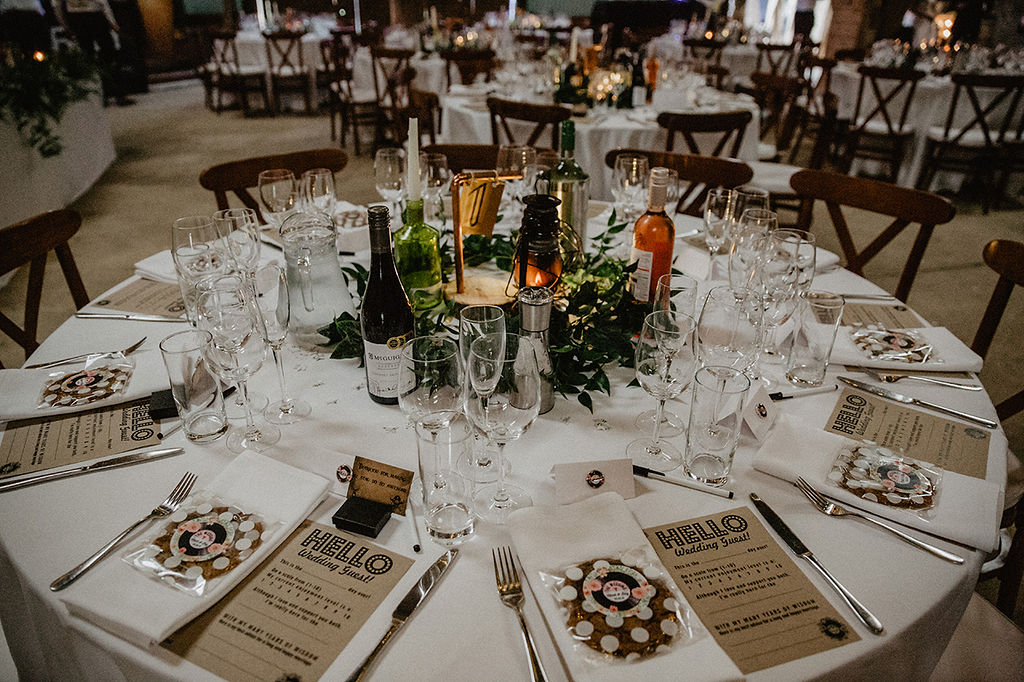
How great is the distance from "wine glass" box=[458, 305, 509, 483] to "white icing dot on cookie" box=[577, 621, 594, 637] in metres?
0.30

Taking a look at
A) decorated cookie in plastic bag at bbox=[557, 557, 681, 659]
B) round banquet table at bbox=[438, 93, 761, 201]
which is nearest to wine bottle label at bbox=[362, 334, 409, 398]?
decorated cookie in plastic bag at bbox=[557, 557, 681, 659]

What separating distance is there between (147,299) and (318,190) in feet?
1.70

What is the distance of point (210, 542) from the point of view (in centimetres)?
86

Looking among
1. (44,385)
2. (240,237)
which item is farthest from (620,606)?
(240,237)

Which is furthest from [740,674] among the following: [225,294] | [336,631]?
[225,294]

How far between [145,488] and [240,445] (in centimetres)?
15

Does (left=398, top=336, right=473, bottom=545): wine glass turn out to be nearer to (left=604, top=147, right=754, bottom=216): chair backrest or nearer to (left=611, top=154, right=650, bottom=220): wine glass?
(left=611, top=154, right=650, bottom=220): wine glass

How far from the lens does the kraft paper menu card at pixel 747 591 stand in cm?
75

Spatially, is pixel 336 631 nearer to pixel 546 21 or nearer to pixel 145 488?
pixel 145 488

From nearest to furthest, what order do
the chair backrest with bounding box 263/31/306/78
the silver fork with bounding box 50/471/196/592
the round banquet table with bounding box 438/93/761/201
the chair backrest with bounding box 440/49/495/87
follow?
the silver fork with bounding box 50/471/196/592
the round banquet table with bounding box 438/93/761/201
the chair backrest with bounding box 440/49/495/87
the chair backrest with bounding box 263/31/306/78

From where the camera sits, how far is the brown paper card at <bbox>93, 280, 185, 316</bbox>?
4.99 feet

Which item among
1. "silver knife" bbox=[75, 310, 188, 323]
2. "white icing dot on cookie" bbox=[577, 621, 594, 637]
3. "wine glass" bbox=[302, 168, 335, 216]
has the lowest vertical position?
"white icing dot on cookie" bbox=[577, 621, 594, 637]

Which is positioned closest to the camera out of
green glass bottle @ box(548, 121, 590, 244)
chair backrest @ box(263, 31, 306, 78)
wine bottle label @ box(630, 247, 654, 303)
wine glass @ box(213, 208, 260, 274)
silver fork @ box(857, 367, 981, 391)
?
silver fork @ box(857, 367, 981, 391)

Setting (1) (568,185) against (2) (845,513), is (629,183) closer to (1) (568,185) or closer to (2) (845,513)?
(1) (568,185)
